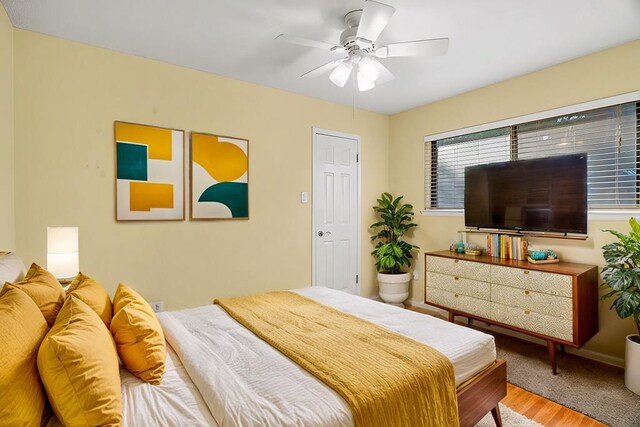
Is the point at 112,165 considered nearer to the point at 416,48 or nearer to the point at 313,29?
the point at 313,29

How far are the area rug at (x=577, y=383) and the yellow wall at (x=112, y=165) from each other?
2.29 metres

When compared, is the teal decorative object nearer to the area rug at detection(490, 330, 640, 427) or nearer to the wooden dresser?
the wooden dresser

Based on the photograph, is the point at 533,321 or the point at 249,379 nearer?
the point at 249,379

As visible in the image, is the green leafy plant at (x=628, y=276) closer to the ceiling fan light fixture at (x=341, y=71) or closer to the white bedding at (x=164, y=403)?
the ceiling fan light fixture at (x=341, y=71)

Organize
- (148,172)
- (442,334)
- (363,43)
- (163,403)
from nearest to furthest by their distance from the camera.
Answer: (163,403)
(442,334)
(363,43)
(148,172)

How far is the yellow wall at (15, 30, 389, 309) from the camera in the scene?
249 centimetres

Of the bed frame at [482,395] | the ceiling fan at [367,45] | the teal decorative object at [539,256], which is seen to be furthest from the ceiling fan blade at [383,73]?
the bed frame at [482,395]

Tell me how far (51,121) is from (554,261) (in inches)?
170

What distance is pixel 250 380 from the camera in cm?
135

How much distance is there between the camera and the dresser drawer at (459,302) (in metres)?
3.09

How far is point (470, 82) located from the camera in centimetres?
345

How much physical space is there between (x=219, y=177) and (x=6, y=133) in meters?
1.56

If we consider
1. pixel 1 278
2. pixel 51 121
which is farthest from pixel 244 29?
pixel 1 278

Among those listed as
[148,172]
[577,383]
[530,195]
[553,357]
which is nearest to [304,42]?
[148,172]
